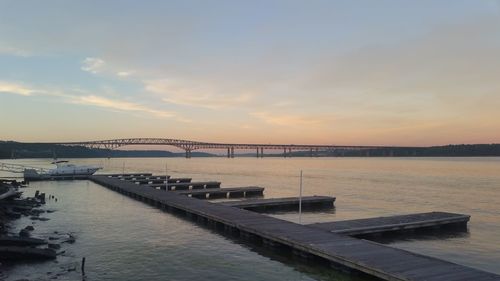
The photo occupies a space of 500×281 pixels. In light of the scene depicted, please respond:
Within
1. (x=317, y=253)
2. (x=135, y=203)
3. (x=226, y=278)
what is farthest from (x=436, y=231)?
(x=135, y=203)

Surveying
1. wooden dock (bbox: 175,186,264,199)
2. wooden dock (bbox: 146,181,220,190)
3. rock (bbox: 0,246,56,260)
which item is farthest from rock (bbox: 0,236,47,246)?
wooden dock (bbox: 146,181,220,190)

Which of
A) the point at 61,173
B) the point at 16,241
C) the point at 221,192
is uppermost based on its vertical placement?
the point at 61,173

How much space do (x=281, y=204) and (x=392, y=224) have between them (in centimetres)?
1128

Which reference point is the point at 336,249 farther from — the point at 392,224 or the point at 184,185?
the point at 184,185

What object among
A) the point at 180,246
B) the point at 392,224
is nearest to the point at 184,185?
the point at 180,246

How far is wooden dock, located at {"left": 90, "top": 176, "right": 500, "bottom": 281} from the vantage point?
506 inches

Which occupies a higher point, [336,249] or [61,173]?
[61,173]

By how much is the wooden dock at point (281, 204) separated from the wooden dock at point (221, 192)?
947cm

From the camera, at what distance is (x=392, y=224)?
891 inches

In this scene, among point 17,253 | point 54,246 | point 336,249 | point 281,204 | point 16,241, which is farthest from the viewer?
point 281,204

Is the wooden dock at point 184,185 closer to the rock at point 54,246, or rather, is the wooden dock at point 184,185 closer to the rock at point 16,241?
the rock at point 54,246

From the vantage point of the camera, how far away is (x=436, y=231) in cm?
2430

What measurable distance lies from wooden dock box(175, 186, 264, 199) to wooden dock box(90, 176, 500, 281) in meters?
13.4

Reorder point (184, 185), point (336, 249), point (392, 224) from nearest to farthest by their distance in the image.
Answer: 1. point (336, 249)
2. point (392, 224)
3. point (184, 185)
